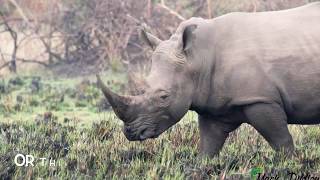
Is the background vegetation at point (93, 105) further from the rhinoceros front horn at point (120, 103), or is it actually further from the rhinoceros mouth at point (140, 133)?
the rhinoceros front horn at point (120, 103)

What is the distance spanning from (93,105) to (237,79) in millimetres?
5473

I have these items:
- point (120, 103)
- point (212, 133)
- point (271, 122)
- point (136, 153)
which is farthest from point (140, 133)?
point (271, 122)

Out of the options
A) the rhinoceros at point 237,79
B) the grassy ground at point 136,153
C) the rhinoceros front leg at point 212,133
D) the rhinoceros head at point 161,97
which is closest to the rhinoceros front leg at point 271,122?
the rhinoceros at point 237,79

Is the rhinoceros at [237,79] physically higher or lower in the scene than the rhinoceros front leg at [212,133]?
higher

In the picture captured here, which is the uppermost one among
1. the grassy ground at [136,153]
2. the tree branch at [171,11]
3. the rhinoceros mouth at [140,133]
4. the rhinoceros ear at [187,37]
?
the tree branch at [171,11]

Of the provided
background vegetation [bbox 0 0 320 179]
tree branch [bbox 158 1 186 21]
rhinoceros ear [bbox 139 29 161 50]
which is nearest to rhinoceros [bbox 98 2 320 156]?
rhinoceros ear [bbox 139 29 161 50]

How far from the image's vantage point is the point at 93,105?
10812mm

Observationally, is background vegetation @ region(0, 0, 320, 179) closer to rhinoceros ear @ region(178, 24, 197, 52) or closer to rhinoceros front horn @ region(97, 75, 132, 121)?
rhinoceros front horn @ region(97, 75, 132, 121)

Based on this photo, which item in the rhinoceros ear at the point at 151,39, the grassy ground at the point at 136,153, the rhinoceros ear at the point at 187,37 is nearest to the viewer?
the grassy ground at the point at 136,153

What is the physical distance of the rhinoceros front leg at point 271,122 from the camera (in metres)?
5.59

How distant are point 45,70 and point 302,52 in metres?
11.4

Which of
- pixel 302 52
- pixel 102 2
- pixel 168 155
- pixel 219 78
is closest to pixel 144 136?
pixel 168 155

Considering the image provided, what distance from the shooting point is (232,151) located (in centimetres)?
628

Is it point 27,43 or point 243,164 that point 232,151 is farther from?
point 27,43
